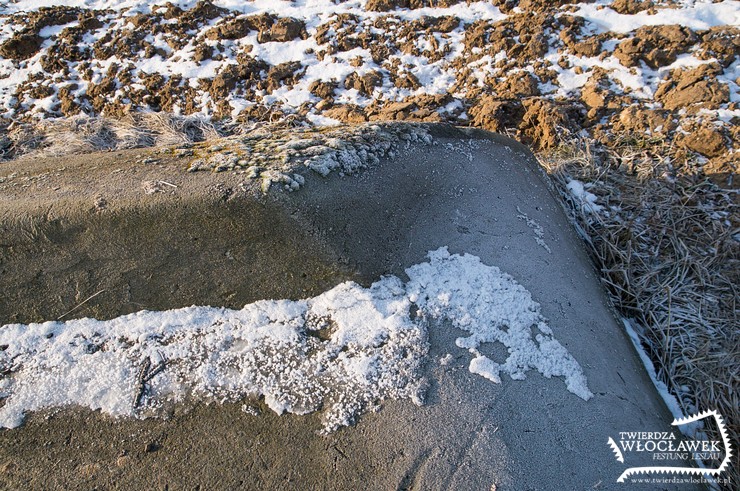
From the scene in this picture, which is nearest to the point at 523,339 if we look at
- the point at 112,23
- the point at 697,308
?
the point at 697,308

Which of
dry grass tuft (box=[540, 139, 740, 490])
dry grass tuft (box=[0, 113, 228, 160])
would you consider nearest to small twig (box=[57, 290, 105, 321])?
dry grass tuft (box=[0, 113, 228, 160])

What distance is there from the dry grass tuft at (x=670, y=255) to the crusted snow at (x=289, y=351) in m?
0.78

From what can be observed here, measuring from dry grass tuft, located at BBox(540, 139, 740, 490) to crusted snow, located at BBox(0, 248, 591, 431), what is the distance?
0.78 meters

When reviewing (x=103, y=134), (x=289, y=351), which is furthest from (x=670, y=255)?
(x=103, y=134)

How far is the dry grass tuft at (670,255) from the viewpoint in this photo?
7.30ft

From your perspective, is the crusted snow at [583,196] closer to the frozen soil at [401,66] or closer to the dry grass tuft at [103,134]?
the frozen soil at [401,66]

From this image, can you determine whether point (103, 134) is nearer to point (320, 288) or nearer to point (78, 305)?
point (78, 305)

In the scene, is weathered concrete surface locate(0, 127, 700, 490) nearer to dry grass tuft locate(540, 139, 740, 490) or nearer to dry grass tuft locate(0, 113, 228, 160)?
dry grass tuft locate(540, 139, 740, 490)

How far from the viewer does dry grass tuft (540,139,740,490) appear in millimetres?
2227

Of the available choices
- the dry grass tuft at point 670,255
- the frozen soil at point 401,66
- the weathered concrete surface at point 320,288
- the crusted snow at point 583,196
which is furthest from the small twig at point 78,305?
the crusted snow at point 583,196

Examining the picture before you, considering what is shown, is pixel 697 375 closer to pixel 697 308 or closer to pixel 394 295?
pixel 697 308

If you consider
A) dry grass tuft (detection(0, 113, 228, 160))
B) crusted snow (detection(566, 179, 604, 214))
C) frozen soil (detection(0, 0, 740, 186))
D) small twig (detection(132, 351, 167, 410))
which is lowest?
dry grass tuft (detection(0, 113, 228, 160))

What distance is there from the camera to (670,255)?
2609 millimetres

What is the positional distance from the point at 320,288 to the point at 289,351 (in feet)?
1.11
